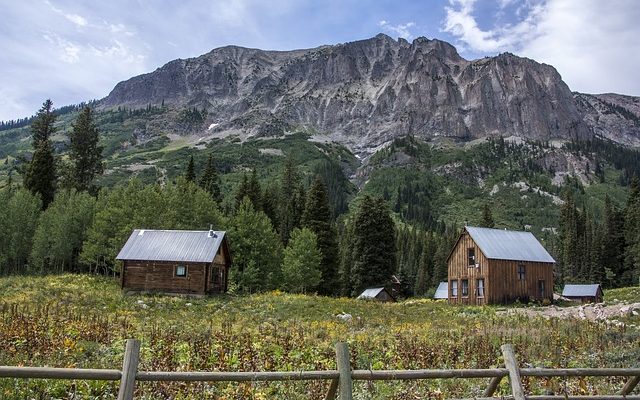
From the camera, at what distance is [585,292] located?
227ft

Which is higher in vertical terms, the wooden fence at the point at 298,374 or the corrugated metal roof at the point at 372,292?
the wooden fence at the point at 298,374

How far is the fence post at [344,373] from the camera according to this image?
770 centimetres

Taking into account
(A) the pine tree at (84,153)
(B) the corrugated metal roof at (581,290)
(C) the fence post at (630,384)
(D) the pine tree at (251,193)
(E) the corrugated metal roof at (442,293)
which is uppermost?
(A) the pine tree at (84,153)

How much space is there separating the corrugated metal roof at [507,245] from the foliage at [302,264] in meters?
18.1

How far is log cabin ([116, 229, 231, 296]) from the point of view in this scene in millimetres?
42062

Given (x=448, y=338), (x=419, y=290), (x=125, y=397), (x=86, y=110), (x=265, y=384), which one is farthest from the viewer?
(x=419, y=290)

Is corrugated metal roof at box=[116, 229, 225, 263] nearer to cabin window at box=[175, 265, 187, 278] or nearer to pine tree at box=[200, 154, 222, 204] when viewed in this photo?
cabin window at box=[175, 265, 187, 278]

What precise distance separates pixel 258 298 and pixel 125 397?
30334 mm

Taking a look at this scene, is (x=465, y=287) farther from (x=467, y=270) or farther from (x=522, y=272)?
(x=522, y=272)

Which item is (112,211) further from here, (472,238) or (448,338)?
(448,338)

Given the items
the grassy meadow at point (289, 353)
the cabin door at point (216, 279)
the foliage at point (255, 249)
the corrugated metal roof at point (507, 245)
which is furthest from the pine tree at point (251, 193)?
the grassy meadow at point (289, 353)

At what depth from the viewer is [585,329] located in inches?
858

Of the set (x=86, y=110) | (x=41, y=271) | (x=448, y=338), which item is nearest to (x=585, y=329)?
(x=448, y=338)

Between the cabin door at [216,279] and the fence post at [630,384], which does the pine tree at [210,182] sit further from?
the fence post at [630,384]
